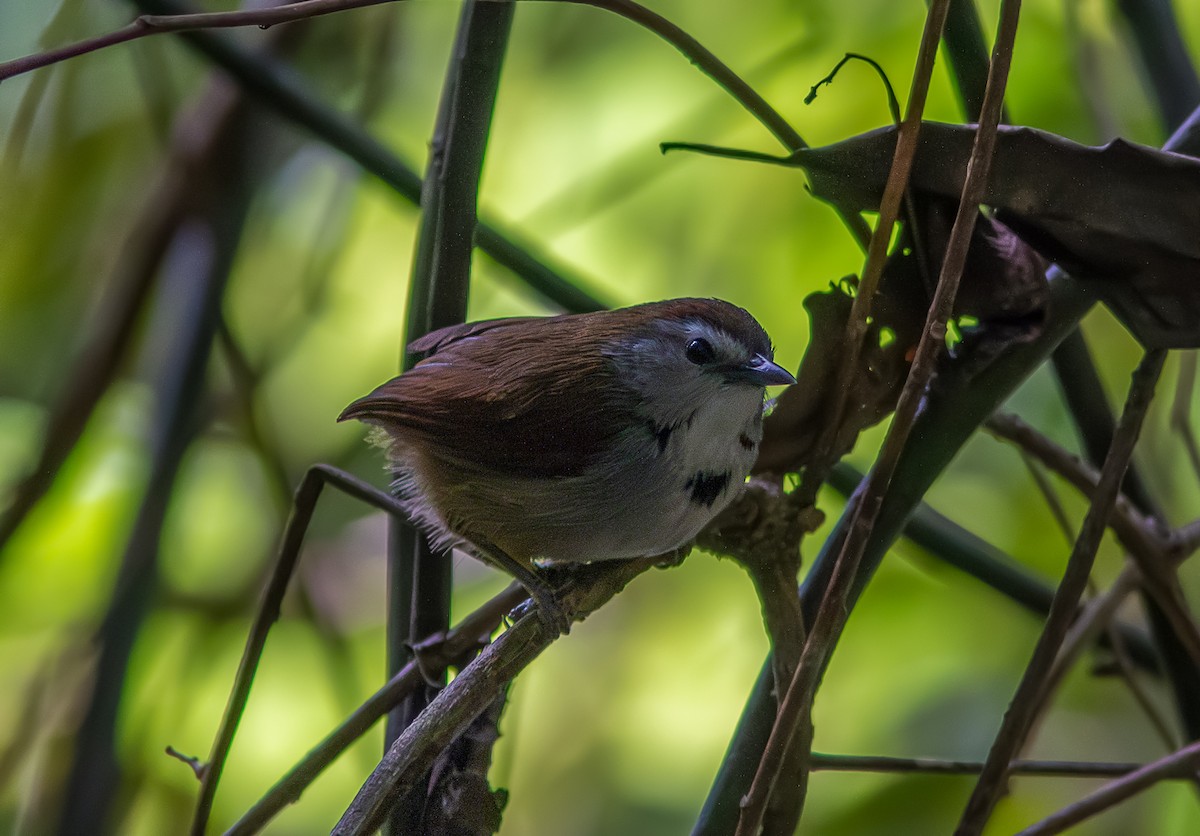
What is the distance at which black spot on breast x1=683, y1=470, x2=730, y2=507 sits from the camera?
1.42 metres

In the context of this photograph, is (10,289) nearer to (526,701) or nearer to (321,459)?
(321,459)

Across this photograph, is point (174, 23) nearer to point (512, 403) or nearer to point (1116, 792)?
point (512, 403)

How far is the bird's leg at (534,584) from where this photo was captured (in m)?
1.39

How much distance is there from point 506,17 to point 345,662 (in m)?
1.36

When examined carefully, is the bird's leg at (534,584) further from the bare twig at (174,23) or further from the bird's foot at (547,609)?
the bare twig at (174,23)

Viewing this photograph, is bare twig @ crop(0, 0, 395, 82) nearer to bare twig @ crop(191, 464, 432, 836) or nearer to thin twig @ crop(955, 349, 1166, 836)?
bare twig @ crop(191, 464, 432, 836)

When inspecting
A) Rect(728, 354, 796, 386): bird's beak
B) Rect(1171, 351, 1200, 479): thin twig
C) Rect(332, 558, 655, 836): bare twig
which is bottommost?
Rect(332, 558, 655, 836): bare twig

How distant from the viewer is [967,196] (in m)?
1.12

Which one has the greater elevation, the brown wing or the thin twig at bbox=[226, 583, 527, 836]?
the brown wing

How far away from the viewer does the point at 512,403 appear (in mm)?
1535

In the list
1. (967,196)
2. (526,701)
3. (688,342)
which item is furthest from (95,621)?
(967,196)

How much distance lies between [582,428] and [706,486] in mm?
199

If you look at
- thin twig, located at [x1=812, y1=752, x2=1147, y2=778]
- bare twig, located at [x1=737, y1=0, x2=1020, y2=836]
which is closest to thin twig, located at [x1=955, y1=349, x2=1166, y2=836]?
thin twig, located at [x1=812, y1=752, x2=1147, y2=778]

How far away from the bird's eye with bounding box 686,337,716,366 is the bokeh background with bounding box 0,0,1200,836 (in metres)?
0.59
